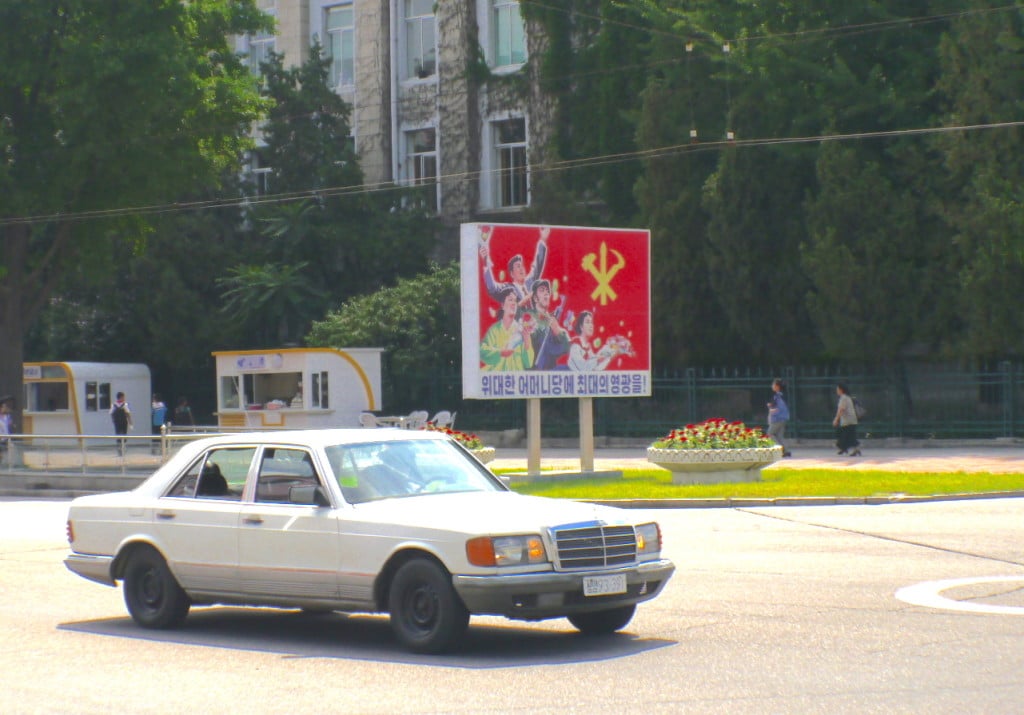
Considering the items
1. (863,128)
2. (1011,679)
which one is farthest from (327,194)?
(1011,679)

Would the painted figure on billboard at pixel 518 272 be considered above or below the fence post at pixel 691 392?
above

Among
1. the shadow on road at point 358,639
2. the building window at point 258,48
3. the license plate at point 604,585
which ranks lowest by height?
the shadow on road at point 358,639

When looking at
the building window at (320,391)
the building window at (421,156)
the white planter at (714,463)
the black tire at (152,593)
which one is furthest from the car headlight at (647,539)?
the building window at (421,156)

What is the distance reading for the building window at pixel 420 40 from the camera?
5375 cm

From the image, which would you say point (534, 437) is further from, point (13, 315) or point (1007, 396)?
point (13, 315)

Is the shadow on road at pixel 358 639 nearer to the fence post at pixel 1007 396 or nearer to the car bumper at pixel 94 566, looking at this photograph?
the car bumper at pixel 94 566

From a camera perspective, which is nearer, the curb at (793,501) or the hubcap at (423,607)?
the hubcap at (423,607)

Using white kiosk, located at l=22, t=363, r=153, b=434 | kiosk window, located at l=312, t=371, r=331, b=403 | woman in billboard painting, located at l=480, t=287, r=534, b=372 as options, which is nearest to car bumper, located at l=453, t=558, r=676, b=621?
woman in billboard painting, located at l=480, t=287, r=534, b=372

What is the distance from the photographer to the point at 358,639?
10844mm

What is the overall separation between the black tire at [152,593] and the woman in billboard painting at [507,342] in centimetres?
1520

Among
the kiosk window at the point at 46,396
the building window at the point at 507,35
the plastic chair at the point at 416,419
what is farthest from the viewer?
the building window at the point at 507,35

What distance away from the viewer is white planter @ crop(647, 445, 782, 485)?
25.2 meters

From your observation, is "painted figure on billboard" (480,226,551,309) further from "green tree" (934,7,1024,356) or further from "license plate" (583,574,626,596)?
"license plate" (583,574,626,596)

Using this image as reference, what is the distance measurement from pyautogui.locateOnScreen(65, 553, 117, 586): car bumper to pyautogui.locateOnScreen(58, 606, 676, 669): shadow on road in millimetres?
350
